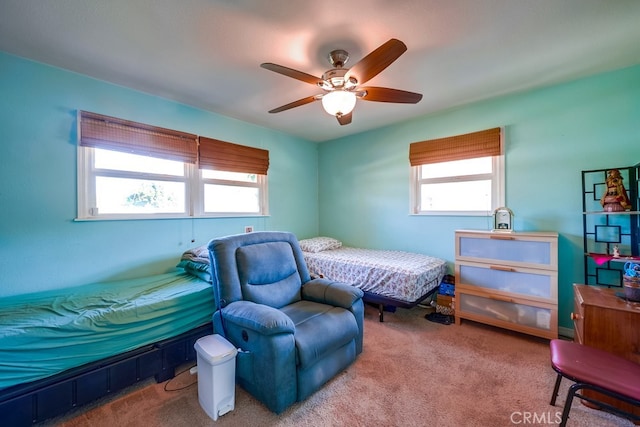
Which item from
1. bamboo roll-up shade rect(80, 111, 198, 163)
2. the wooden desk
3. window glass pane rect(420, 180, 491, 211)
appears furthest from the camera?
window glass pane rect(420, 180, 491, 211)

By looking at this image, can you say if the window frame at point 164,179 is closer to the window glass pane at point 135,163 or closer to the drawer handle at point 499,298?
the window glass pane at point 135,163

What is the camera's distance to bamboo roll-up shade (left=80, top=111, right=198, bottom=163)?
2322 millimetres

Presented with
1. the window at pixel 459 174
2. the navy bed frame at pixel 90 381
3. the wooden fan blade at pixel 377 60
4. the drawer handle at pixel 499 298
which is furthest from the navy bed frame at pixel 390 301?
the wooden fan blade at pixel 377 60

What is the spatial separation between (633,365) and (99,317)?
3.15m

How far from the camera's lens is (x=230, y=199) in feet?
11.4

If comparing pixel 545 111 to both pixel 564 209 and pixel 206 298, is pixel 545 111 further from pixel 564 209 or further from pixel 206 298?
pixel 206 298

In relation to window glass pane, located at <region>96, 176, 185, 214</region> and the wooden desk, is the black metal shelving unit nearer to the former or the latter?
the wooden desk

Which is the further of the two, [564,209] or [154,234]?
[154,234]

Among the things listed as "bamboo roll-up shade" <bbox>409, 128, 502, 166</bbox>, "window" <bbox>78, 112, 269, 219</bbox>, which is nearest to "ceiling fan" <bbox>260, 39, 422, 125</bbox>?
"bamboo roll-up shade" <bbox>409, 128, 502, 166</bbox>

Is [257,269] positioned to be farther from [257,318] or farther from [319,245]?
[319,245]

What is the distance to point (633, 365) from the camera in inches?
54.0

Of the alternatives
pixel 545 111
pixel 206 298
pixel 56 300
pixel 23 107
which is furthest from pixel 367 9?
pixel 56 300

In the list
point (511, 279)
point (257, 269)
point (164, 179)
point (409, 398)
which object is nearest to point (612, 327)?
point (511, 279)

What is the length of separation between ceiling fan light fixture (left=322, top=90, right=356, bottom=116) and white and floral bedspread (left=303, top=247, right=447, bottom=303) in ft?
5.57
